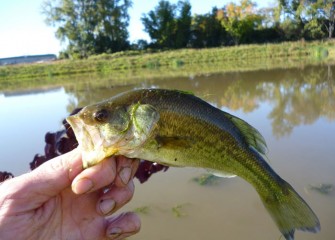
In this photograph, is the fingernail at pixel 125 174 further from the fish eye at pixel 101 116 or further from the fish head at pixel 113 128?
the fish eye at pixel 101 116

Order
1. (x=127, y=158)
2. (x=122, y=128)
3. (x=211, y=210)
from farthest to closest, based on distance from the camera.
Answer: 1. (x=211, y=210)
2. (x=127, y=158)
3. (x=122, y=128)

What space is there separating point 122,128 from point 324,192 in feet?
13.1

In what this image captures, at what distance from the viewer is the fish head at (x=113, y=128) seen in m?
1.86


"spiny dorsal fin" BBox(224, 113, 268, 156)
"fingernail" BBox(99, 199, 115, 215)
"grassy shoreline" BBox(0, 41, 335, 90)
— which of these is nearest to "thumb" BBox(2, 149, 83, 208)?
"fingernail" BBox(99, 199, 115, 215)

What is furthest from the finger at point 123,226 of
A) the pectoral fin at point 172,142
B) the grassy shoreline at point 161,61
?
the grassy shoreline at point 161,61

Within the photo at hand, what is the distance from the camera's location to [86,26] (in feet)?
160

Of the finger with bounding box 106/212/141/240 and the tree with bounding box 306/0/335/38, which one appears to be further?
the tree with bounding box 306/0/335/38

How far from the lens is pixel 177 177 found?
580 cm

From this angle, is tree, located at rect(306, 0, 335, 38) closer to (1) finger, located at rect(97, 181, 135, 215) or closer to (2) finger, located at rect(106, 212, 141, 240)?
(2) finger, located at rect(106, 212, 141, 240)

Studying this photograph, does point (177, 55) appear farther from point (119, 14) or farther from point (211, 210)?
point (211, 210)

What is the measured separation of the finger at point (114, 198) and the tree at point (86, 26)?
47.4 meters

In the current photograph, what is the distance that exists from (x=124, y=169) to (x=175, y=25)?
49484 millimetres

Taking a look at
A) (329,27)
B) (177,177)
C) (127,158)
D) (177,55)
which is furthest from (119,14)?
(127,158)

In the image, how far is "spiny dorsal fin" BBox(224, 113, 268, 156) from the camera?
2.12m
